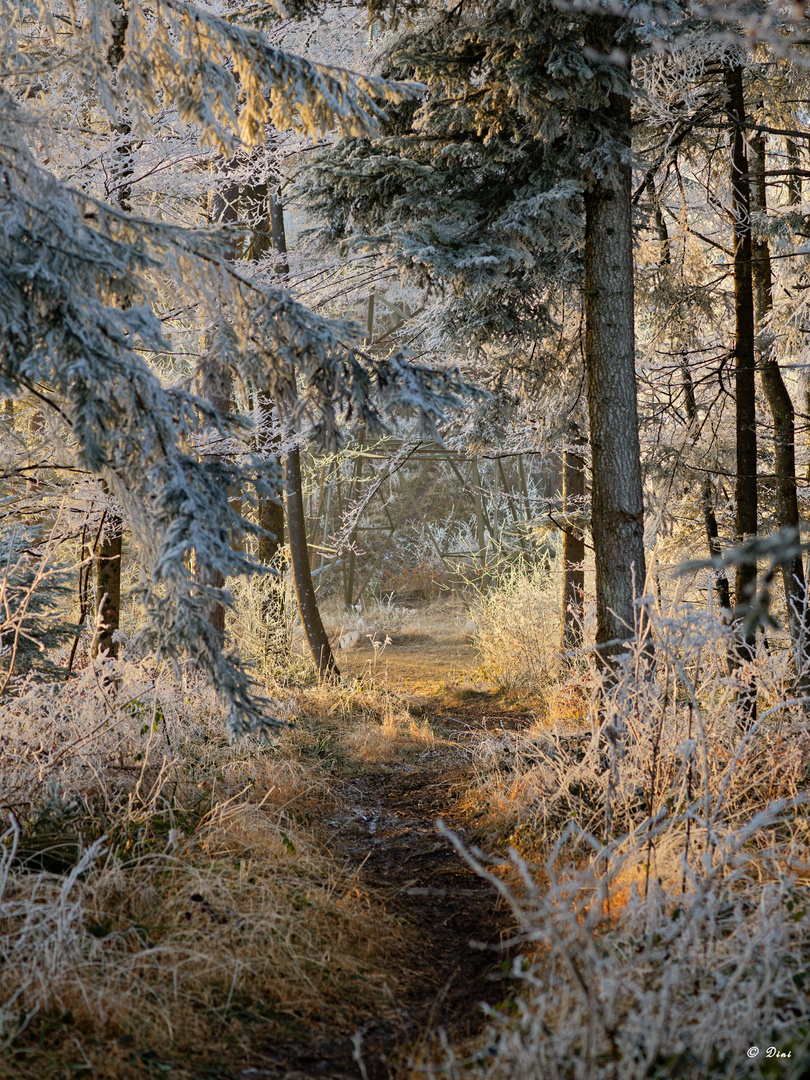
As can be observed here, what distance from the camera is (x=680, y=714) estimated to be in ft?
A: 14.9

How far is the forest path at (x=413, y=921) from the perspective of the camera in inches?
102

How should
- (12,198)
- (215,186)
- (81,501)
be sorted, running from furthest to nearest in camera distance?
(215,186)
(81,501)
(12,198)

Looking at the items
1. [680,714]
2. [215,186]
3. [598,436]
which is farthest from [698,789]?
[215,186]

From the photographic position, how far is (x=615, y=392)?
547 centimetres

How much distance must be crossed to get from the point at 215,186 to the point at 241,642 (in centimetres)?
509

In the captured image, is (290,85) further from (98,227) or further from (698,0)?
(698,0)

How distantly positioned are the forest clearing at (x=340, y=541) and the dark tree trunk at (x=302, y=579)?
457 mm

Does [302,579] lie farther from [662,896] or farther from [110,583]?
[662,896]

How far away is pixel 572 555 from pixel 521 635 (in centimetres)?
118

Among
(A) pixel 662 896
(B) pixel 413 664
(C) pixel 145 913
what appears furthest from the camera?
(B) pixel 413 664

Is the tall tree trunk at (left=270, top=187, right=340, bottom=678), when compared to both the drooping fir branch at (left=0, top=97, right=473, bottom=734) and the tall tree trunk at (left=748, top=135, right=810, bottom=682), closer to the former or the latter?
the tall tree trunk at (left=748, top=135, right=810, bottom=682)

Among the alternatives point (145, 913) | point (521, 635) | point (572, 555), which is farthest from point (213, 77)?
point (521, 635)

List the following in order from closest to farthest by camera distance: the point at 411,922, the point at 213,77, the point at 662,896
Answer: the point at 662,896, the point at 411,922, the point at 213,77

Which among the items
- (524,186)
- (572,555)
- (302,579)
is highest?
(524,186)
